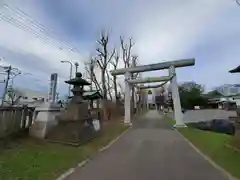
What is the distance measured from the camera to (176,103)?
86.5 feet

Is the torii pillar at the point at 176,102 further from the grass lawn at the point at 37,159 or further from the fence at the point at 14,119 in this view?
the fence at the point at 14,119

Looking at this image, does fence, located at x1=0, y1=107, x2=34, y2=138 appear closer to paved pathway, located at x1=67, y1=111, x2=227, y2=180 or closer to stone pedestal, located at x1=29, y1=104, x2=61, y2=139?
A: stone pedestal, located at x1=29, y1=104, x2=61, y2=139

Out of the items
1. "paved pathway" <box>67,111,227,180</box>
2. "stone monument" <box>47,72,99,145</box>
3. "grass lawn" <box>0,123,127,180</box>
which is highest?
"stone monument" <box>47,72,99,145</box>

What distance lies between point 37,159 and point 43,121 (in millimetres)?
5266

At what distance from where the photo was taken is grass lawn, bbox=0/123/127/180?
280 inches

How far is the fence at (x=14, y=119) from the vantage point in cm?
1183

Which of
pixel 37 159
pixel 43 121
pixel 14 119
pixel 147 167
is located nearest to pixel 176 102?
pixel 43 121

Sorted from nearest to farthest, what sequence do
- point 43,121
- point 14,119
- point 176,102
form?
point 14,119, point 43,121, point 176,102

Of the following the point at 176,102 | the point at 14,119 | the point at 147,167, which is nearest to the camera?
the point at 147,167

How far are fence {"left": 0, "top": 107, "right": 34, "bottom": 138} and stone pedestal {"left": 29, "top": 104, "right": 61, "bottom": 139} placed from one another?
1.01 ft

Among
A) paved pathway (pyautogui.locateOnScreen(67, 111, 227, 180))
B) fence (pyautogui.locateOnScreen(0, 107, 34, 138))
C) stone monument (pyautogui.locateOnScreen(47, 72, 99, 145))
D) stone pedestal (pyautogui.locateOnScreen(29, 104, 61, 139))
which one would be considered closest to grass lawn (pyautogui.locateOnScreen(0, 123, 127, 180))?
paved pathway (pyautogui.locateOnScreen(67, 111, 227, 180))

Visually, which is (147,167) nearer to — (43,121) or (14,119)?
(14,119)

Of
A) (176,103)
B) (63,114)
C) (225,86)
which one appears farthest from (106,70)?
(225,86)

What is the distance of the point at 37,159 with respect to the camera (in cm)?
908
